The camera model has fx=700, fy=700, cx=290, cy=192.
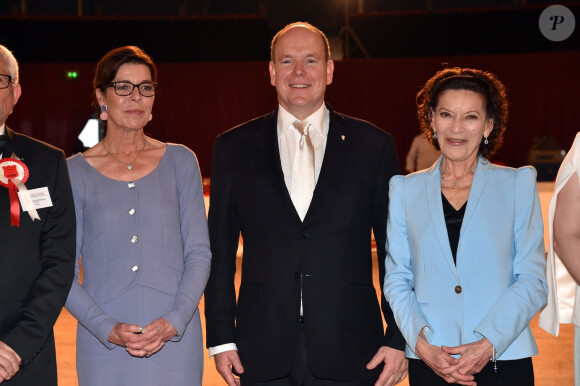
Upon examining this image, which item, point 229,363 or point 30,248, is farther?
point 229,363

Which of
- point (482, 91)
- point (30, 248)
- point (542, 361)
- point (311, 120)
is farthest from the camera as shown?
point (542, 361)

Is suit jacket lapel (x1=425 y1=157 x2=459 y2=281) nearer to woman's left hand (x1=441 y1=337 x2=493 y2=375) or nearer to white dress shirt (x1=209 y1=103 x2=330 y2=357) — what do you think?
woman's left hand (x1=441 y1=337 x2=493 y2=375)

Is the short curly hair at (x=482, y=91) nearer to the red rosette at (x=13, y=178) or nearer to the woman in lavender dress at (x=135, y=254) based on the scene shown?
the woman in lavender dress at (x=135, y=254)

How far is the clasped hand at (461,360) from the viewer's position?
202cm

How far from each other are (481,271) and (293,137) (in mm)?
769

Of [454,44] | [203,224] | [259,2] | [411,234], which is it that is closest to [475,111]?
[411,234]

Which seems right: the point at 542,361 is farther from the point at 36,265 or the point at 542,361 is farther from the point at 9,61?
the point at 9,61

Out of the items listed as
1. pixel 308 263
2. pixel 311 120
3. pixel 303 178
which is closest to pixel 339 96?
pixel 311 120

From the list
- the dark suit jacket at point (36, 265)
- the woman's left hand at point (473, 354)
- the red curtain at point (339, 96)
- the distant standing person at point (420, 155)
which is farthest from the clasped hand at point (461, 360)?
the red curtain at point (339, 96)

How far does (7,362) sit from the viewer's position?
1974 mm

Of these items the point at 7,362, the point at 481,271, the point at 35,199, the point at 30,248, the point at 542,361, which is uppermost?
the point at 35,199

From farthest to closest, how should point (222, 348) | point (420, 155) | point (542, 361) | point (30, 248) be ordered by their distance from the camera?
point (420, 155) < point (542, 361) < point (222, 348) < point (30, 248)

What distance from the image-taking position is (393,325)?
2.26 meters

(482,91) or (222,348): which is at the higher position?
(482,91)
